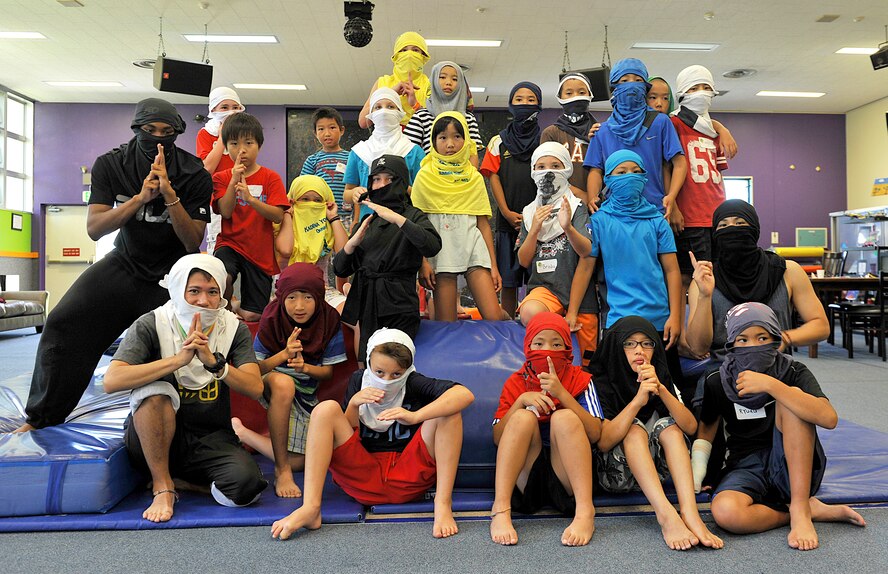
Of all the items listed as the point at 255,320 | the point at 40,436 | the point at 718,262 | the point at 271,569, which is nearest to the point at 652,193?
the point at 718,262

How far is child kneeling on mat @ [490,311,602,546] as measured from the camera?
267cm

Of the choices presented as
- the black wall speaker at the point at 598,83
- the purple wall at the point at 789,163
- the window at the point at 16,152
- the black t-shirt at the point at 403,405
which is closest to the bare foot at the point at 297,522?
the black t-shirt at the point at 403,405

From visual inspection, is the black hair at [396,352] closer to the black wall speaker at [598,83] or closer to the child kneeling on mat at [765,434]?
the child kneeling on mat at [765,434]

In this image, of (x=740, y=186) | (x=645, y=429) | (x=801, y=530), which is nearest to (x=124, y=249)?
(x=645, y=429)

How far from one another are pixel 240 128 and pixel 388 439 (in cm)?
210

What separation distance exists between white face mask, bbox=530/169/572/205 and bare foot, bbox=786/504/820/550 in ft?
6.64

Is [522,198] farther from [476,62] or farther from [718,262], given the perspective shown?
→ [476,62]

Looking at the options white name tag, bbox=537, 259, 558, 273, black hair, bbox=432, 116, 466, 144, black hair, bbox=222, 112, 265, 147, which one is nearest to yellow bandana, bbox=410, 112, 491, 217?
black hair, bbox=432, 116, 466, 144

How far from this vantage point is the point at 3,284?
1184cm

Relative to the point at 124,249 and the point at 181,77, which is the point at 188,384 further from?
the point at 181,77

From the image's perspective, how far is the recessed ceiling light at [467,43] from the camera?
10234 mm

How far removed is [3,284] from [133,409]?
1122cm

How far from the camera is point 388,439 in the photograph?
3049mm

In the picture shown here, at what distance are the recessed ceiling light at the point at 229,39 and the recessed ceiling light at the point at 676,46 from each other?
5745 mm
